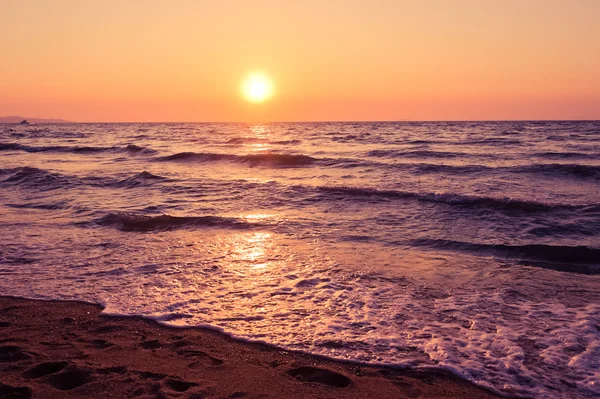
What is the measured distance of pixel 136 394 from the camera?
3900mm

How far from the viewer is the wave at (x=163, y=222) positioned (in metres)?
10.5

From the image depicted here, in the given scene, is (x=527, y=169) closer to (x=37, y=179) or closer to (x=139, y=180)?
(x=139, y=180)

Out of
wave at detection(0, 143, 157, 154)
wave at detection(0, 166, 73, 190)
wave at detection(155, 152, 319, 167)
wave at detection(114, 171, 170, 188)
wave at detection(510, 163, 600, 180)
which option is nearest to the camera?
wave at detection(0, 166, 73, 190)

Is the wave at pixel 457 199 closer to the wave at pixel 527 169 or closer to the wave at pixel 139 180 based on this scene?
the wave at pixel 527 169

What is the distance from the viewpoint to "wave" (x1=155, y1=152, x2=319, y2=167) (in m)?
23.8

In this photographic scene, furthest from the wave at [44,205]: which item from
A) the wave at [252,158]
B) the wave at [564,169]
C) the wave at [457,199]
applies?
the wave at [564,169]

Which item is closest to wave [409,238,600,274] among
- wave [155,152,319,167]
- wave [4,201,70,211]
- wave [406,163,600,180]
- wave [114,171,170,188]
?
wave [4,201,70,211]

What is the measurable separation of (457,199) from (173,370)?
10.1 meters

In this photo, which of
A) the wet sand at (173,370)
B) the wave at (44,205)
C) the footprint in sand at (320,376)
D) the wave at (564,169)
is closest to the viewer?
the wet sand at (173,370)

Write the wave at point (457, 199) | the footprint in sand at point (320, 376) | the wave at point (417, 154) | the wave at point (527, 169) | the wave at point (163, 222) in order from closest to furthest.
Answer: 1. the footprint in sand at point (320, 376)
2. the wave at point (163, 222)
3. the wave at point (457, 199)
4. the wave at point (527, 169)
5. the wave at point (417, 154)

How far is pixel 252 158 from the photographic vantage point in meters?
24.8

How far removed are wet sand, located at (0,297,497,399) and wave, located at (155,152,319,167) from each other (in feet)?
59.4

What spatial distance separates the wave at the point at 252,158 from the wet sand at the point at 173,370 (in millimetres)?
18098

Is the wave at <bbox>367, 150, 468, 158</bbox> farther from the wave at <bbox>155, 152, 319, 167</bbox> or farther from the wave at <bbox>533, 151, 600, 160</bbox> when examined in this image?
the wave at <bbox>155, 152, 319, 167</bbox>
